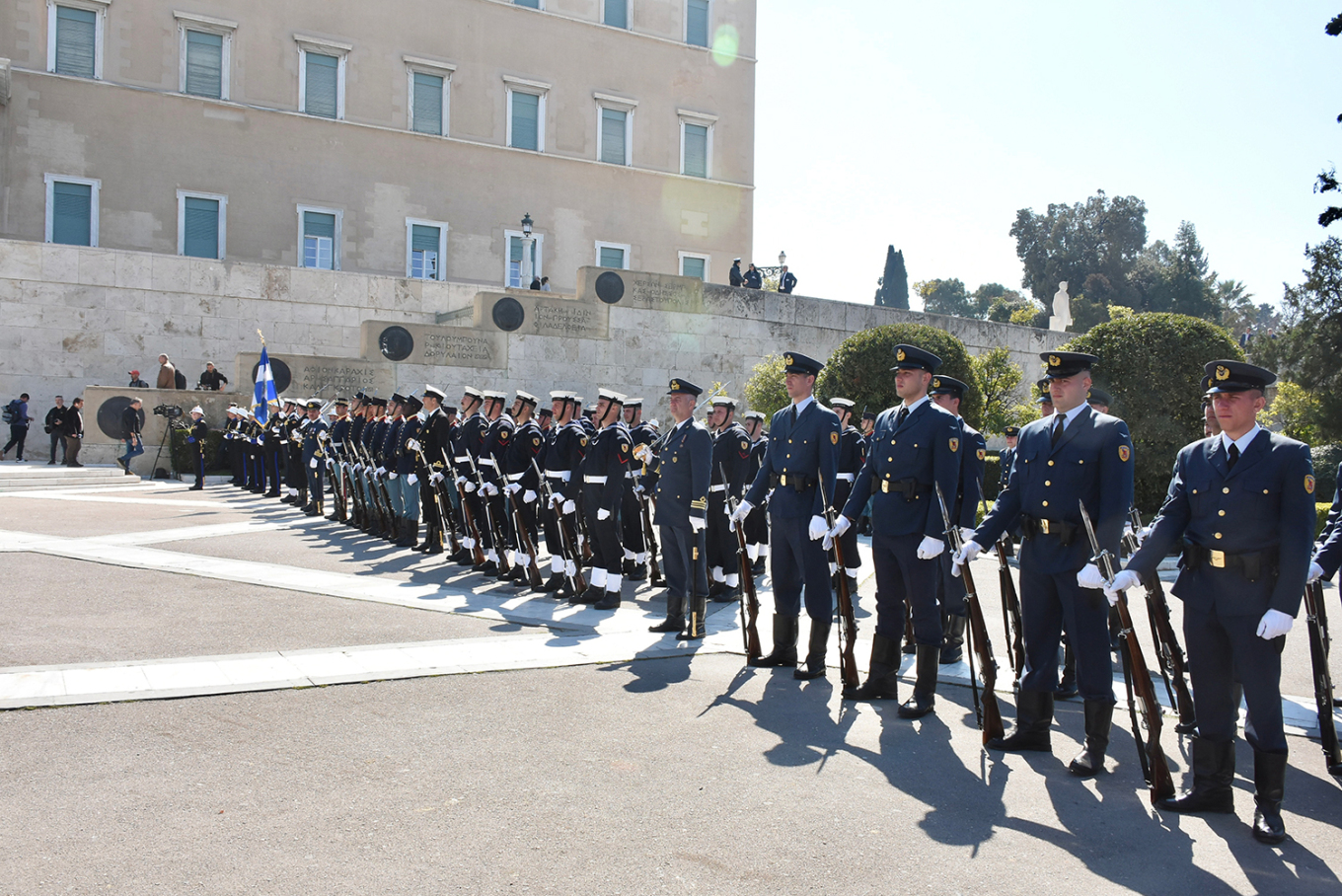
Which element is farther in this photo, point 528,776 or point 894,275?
point 894,275

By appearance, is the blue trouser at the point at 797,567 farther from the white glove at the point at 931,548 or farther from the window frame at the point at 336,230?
the window frame at the point at 336,230

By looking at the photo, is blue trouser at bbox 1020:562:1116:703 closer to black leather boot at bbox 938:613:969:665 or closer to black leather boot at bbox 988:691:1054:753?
black leather boot at bbox 988:691:1054:753

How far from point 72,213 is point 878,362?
22443 millimetres

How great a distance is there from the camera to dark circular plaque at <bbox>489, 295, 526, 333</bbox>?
24078 millimetres

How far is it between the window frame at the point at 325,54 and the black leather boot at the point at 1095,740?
3092 centimetres

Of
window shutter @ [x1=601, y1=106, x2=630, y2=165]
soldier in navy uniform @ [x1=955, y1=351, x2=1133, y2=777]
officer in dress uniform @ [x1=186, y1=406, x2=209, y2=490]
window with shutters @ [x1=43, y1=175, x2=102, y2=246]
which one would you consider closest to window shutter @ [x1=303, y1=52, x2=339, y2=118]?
window with shutters @ [x1=43, y1=175, x2=102, y2=246]

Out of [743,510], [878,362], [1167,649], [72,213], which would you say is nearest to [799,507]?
[743,510]

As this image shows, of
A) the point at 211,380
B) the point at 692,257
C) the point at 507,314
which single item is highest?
the point at 692,257

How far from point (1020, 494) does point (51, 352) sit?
973 inches

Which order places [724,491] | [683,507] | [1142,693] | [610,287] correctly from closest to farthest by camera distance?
[1142,693] → [683,507] → [724,491] → [610,287]

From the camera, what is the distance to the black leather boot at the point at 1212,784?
4.65 metres

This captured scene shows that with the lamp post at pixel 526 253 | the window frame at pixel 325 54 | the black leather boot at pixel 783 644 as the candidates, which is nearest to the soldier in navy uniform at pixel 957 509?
the black leather boot at pixel 783 644

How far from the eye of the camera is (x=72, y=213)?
28219 mm

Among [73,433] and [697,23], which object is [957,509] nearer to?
[73,433]
